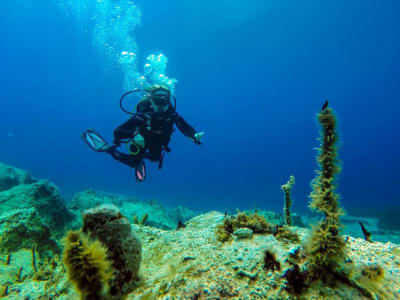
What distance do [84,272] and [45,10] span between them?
100 m

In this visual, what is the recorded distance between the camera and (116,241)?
199 cm

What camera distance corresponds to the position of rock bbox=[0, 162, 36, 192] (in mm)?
10727

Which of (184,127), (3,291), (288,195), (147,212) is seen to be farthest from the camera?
(147,212)

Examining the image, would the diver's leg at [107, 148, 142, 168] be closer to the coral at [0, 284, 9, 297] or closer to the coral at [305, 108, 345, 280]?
the coral at [0, 284, 9, 297]

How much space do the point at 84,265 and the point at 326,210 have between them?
1.95 m

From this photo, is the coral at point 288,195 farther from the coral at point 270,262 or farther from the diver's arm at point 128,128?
the diver's arm at point 128,128

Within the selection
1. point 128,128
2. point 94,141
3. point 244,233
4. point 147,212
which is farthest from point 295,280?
point 147,212

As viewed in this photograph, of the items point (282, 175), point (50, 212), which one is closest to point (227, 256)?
point (50, 212)

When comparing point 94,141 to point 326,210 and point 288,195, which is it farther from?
point 326,210

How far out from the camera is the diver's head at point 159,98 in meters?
7.53

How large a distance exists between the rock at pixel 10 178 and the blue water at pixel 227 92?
25.5 meters

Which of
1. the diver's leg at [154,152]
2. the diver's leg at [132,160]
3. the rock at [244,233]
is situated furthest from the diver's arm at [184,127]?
the rock at [244,233]

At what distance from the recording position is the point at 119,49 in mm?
49656

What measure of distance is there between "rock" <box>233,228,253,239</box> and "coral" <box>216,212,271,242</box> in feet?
0.47
